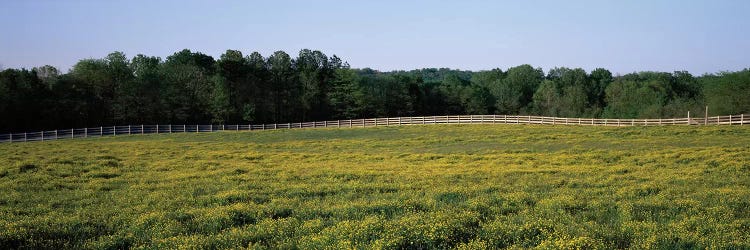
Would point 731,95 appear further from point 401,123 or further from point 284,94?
point 284,94

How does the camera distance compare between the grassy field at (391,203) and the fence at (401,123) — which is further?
the fence at (401,123)

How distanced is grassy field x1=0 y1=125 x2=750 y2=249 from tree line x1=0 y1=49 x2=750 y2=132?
54924 millimetres

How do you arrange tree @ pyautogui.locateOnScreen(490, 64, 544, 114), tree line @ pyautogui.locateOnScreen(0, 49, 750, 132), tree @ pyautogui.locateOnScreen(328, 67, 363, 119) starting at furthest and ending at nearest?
tree @ pyautogui.locateOnScreen(490, 64, 544, 114) → tree @ pyautogui.locateOnScreen(328, 67, 363, 119) → tree line @ pyautogui.locateOnScreen(0, 49, 750, 132)

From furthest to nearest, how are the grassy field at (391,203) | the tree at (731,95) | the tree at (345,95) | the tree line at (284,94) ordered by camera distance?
1. the tree at (345,95)
2. the tree line at (284,94)
3. the tree at (731,95)
4. the grassy field at (391,203)

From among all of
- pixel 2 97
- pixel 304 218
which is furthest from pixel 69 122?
pixel 304 218

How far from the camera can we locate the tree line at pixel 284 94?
7325 cm

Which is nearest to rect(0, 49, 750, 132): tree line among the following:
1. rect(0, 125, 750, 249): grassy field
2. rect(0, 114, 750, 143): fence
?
rect(0, 114, 750, 143): fence

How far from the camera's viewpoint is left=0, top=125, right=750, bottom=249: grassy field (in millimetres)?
9828

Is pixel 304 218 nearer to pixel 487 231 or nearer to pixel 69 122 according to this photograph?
pixel 487 231

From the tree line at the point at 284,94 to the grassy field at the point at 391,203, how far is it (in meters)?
54.9

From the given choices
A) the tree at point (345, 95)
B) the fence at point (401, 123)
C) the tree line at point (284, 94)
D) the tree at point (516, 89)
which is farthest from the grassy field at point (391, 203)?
the tree at point (516, 89)

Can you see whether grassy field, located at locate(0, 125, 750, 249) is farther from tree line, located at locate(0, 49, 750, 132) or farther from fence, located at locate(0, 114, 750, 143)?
tree line, located at locate(0, 49, 750, 132)

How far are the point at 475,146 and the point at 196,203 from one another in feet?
83.5

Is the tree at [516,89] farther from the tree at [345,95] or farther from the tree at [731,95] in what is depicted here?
the tree at [731,95]
